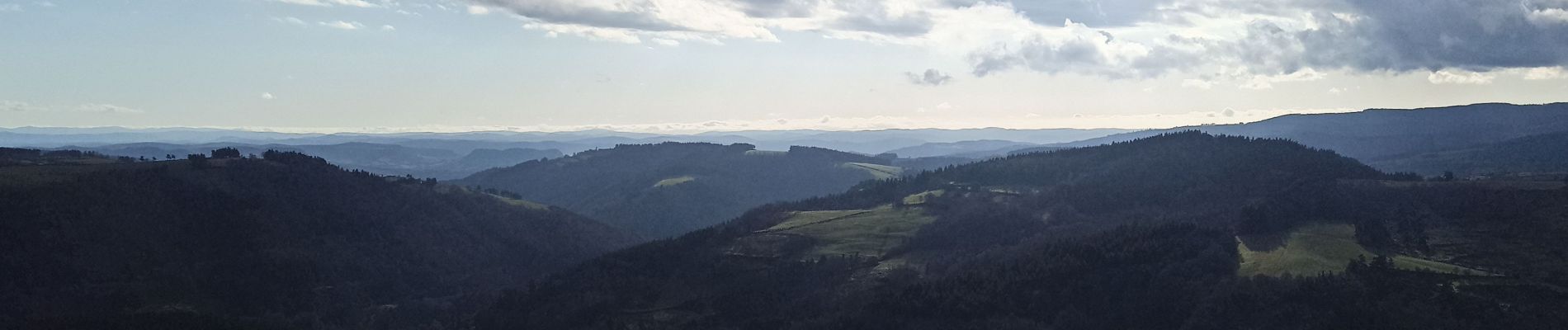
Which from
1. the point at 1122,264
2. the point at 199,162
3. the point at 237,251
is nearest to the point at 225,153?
the point at 199,162

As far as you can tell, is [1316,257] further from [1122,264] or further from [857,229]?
[857,229]

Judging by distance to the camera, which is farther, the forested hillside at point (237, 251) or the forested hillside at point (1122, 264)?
the forested hillside at point (237, 251)

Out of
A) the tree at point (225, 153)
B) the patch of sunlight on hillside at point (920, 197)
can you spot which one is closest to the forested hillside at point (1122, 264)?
the patch of sunlight on hillside at point (920, 197)

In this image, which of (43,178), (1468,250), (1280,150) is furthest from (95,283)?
(1280,150)

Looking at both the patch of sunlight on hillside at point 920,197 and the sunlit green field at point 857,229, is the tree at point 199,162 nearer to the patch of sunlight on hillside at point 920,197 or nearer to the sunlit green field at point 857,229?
the sunlit green field at point 857,229

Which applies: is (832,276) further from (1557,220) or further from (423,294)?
(1557,220)

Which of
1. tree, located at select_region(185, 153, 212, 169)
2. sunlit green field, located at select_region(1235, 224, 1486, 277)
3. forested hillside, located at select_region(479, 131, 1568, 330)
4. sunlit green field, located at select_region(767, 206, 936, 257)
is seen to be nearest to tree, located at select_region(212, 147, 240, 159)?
tree, located at select_region(185, 153, 212, 169)

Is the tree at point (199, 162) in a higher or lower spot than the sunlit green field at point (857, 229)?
higher

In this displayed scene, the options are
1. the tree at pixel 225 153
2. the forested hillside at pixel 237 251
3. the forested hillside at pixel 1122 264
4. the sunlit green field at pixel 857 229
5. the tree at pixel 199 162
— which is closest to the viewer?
the forested hillside at pixel 1122 264
